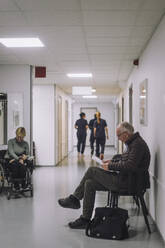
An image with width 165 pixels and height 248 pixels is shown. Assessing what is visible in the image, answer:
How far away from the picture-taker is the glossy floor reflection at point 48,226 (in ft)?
12.9

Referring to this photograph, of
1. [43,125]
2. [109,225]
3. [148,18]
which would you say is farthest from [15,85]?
[109,225]

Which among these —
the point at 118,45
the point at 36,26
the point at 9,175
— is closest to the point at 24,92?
the point at 9,175

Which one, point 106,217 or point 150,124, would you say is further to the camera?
point 150,124

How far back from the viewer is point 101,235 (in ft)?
13.7

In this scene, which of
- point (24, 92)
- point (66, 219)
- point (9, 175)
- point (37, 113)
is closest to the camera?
point (66, 219)

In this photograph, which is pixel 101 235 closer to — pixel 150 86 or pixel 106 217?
pixel 106 217

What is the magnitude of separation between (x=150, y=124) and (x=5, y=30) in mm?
2352

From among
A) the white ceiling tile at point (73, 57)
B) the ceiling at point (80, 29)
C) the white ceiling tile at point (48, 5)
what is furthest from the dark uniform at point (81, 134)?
the white ceiling tile at point (48, 5)

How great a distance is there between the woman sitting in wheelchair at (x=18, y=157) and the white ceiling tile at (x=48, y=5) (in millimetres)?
3058

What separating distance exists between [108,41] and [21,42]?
1.34 metres

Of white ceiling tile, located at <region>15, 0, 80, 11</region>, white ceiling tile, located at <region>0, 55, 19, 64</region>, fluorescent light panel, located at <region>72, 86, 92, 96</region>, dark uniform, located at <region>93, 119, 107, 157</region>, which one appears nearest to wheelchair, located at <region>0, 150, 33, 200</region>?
white ceiling tile, located at <region>0, 55, 19, 64</region>

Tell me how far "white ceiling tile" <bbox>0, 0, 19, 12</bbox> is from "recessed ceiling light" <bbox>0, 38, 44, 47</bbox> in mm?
1476

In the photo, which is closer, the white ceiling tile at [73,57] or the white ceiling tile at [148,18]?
the white ceiling tile at [148,18]

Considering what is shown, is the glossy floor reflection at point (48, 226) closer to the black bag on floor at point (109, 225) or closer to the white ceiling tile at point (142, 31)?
the black bag on floor at point (109, 225)
